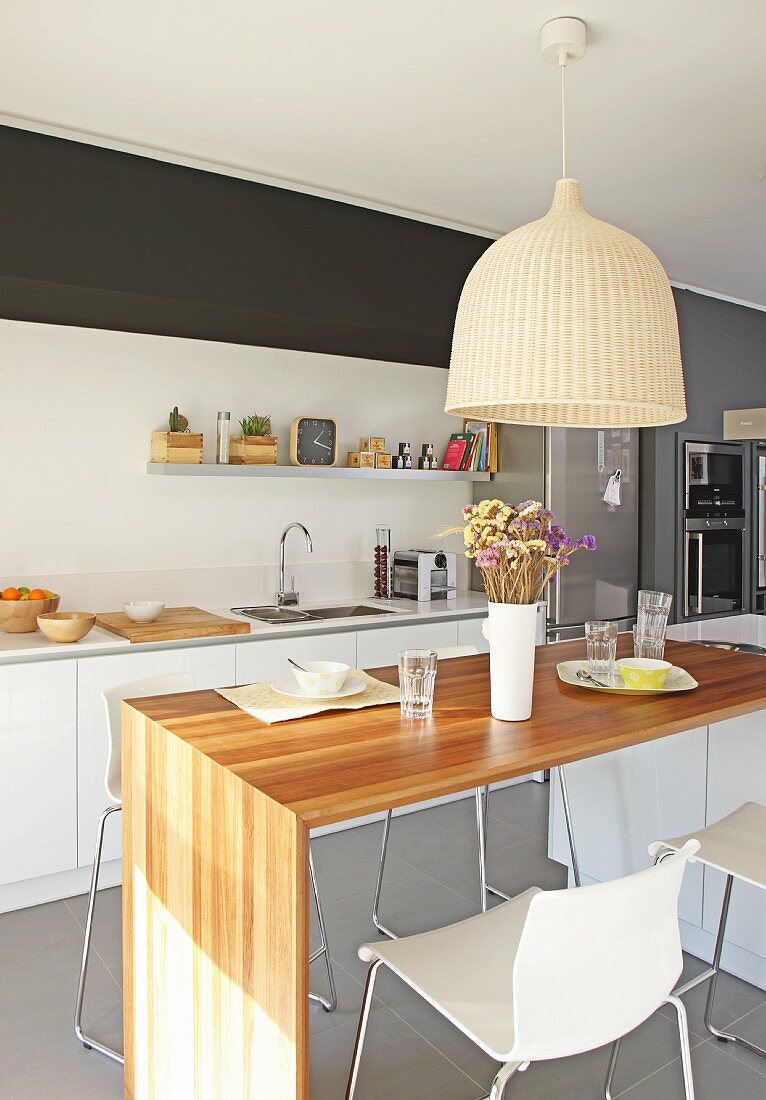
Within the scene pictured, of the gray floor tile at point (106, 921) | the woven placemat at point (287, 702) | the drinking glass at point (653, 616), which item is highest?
the drinking glass at point (653, 616)

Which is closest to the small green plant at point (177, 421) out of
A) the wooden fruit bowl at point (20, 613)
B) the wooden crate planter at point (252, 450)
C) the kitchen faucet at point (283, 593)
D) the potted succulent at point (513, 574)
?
the wooden crate planter at point (252, 450)

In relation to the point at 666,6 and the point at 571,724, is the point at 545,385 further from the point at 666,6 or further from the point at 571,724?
the point at 666,6

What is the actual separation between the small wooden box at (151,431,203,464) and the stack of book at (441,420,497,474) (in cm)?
150

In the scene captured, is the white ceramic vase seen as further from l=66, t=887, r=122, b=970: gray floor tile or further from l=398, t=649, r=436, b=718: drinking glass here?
l=66, t=887, r=122, b=970: gray floor tile

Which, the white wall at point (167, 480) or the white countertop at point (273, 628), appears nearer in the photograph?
the white countertop at point (273, 628)

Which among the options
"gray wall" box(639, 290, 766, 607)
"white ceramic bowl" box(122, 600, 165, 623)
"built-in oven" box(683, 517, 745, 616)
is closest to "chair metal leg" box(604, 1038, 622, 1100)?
"white ceramic bowl" box(122, 600, 165, 623)

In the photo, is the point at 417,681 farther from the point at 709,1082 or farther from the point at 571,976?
the point at 709,1082

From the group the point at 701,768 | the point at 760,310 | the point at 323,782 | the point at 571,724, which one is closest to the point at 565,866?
the point at 701,768

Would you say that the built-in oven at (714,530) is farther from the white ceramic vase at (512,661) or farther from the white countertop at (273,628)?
the white ceramic vase at (512,661)

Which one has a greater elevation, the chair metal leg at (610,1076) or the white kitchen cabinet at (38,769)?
A: the white kitchen cabinet at (38,769)

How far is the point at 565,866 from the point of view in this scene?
342cm

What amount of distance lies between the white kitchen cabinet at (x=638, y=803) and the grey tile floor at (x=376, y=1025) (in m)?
0.27

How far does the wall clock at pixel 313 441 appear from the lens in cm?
428

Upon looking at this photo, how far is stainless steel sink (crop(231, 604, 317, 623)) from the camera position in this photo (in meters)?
4.05
